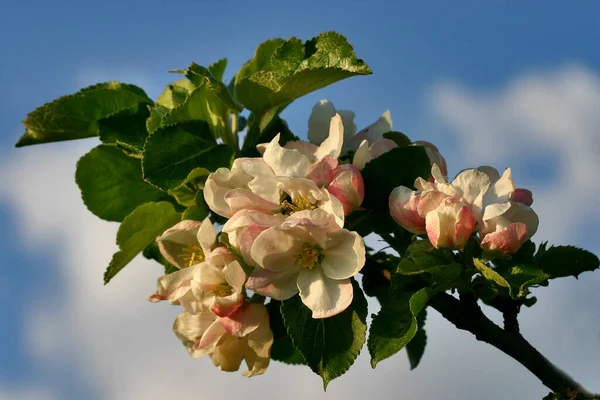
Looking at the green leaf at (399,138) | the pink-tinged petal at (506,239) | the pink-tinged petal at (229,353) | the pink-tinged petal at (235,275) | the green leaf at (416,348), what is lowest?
the pink-tinged petal at (229,353)

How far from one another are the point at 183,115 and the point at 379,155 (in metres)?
0.35

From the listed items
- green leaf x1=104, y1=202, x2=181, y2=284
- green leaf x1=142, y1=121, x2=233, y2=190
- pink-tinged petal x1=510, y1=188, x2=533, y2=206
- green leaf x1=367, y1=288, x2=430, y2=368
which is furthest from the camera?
green leaf x1=104, y1=202, x2=181, y2=284

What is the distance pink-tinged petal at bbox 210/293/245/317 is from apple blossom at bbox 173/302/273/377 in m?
0.01

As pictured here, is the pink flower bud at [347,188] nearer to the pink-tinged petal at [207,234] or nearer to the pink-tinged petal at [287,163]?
the pink-tinged petal at [287,163]

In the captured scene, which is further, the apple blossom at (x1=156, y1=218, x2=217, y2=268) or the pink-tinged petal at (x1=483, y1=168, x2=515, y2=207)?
the apple blossom at (x1=156, y1=218, x2=217, y2=268)

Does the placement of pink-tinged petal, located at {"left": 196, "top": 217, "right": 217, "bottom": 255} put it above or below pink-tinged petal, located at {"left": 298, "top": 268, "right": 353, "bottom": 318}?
above

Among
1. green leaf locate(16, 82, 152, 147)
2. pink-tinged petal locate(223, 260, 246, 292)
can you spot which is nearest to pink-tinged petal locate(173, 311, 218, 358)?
pink-tinged petal locate(223, 260, 246, 292)

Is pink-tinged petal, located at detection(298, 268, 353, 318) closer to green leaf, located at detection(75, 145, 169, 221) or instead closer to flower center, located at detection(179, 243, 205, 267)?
flower center, located at detection(179, 243, 205, 267)

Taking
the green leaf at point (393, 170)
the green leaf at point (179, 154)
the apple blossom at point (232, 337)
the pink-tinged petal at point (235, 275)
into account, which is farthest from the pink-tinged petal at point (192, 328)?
the green leaf at point (393, 170)

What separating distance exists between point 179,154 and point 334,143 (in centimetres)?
26

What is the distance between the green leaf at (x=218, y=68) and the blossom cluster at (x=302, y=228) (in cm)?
35

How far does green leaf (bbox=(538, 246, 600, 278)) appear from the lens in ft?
3.52

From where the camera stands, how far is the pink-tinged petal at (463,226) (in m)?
0.99

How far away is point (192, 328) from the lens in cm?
117
